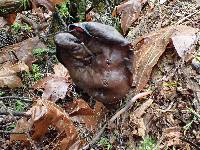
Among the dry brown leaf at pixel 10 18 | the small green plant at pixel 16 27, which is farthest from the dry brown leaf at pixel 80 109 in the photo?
the small green plant at pixel 16 27

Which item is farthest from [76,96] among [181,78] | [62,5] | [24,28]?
[24,28]

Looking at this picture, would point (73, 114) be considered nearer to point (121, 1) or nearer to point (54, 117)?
point (54, 117)

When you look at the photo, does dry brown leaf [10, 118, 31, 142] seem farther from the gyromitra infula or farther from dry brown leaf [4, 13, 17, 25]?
dry brown leaf [4, 13, 17, 25]

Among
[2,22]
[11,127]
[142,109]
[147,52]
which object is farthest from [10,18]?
[142,109]

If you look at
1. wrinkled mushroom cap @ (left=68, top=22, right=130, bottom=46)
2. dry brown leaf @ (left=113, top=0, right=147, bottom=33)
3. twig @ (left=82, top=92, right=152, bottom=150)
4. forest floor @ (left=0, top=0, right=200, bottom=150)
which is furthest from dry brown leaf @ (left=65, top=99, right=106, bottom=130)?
dry brown leaf @ (left=113, top=0, right=147, bottom=33)

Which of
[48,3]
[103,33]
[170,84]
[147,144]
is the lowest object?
[147,144]

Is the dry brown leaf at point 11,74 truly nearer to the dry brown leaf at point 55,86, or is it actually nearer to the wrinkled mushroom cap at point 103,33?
the dry brown leaf at point 55,86

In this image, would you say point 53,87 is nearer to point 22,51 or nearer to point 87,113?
point 87,113
